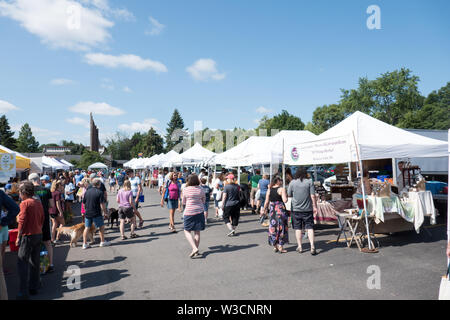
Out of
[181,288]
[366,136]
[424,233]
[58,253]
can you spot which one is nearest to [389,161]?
[424,233]

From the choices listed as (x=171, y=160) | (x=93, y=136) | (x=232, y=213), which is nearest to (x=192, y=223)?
(x=232, y=213)

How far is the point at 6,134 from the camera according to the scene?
72.2 meters

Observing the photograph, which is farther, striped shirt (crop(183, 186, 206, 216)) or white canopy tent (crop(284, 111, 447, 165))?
white canopy tent (crop(284, 111, 447, 165))

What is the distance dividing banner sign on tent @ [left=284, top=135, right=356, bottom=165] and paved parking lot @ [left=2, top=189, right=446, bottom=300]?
205cm

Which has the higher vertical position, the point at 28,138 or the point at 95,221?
the point at 28,138

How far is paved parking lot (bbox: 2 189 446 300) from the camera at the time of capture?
4098mm

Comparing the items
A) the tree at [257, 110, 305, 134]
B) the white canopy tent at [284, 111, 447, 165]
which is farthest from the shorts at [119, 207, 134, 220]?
the tree at [257, 110, 305, 134]

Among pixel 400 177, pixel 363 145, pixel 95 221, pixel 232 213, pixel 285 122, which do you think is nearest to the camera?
pixel 363 145

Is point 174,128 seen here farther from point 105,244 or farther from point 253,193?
point 105,244

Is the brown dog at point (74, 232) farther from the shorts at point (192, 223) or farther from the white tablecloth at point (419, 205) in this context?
the white tablecloth at point (419, 205)

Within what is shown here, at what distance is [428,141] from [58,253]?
9.26 m

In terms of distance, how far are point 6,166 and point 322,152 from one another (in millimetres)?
9014

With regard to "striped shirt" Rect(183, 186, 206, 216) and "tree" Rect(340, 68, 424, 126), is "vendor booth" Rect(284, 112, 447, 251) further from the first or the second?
"tree" Rect(340, 68, 424, 126)
